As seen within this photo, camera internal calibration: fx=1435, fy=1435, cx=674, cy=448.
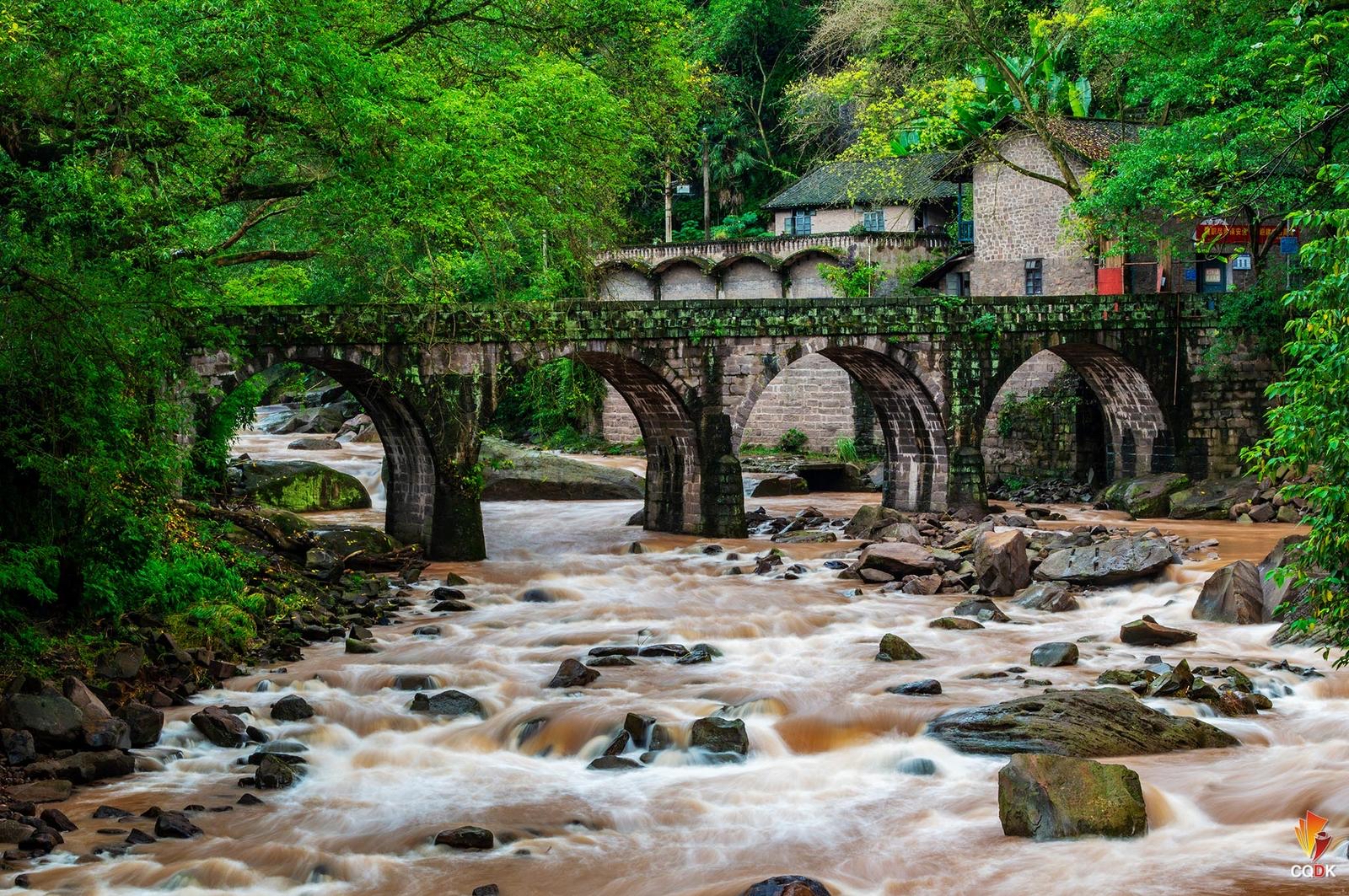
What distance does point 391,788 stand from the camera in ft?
41.0

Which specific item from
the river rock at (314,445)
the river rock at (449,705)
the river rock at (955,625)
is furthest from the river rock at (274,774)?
the river rock at (314,445)

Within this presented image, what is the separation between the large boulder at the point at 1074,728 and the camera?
12.7 metres

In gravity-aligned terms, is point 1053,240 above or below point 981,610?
above

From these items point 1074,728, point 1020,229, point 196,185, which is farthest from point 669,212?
point 1074,728

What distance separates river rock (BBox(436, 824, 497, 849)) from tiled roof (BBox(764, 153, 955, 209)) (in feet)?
85.9

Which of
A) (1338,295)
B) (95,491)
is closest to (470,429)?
(95,491)

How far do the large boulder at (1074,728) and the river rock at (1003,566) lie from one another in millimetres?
7645

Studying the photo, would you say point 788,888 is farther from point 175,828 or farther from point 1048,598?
point 1048,598

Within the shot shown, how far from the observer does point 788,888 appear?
966cm

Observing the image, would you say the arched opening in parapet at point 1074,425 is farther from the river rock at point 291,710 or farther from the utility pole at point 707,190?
the utility pole at point 707,190

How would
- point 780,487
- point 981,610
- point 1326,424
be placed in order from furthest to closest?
point 780,487 → point 981,610 → point 1326,424

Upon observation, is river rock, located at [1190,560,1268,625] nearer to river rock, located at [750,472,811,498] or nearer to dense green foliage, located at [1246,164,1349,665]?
dense green foliage, located at [1246,164,1349,665]

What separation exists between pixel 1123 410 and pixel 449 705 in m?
23.1

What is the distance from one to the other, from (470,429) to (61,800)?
13.8 m
